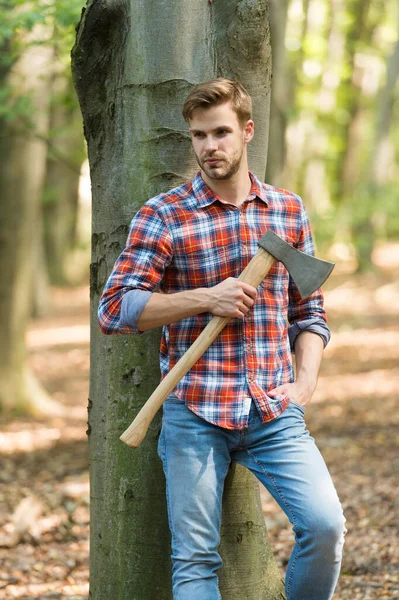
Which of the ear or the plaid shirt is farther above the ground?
the ear

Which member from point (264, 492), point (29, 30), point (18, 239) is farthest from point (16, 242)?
point (264, 492)

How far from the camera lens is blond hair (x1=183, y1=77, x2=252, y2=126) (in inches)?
121

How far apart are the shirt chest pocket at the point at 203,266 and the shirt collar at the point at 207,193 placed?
185 mm

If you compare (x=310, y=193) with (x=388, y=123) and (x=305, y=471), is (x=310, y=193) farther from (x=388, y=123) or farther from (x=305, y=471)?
(x=305, y=471)

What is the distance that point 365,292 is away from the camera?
20.2 metres

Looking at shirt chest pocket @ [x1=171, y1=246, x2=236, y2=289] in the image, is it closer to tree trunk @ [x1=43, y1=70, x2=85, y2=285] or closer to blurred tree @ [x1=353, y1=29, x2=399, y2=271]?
blurred tree @ [x1=353, y1=29, x2=399, y2=271]

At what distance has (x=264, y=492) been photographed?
6.92 m

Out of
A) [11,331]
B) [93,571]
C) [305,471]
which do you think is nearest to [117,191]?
[305,471]

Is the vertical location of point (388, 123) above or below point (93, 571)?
above

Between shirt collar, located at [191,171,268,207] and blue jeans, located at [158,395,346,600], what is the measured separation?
0.77 metres

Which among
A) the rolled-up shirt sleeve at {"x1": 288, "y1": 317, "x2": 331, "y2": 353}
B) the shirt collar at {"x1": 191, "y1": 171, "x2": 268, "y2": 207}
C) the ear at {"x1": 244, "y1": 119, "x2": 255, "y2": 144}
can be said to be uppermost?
the ear at {"x1": 244, "y1": 119, "x2": 255, "y2": 144}

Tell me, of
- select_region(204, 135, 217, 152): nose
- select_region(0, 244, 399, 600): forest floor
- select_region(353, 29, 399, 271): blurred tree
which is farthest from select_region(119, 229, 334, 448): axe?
select_region(353, 29, 399, 271): blurred tree

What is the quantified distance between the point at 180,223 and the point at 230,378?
0.61 meters

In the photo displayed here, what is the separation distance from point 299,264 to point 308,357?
410 mm
